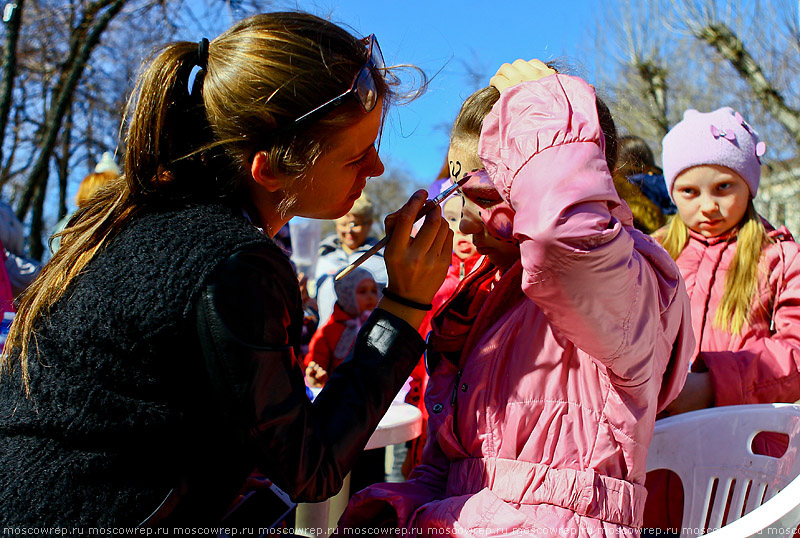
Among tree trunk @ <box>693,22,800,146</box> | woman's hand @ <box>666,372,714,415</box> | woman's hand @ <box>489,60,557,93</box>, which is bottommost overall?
woman's hand @ <box>666,372,714,415</box>

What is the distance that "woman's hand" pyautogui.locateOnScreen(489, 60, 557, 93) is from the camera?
3.84 feet

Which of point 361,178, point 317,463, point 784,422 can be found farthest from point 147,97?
point 784,422

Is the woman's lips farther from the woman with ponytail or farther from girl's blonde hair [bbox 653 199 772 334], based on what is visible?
the woman with ponytail

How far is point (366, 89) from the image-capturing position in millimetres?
1224

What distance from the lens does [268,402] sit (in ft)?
3.26

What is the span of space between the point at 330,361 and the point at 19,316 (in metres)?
2.47

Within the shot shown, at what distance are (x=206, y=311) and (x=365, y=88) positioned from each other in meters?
0.53

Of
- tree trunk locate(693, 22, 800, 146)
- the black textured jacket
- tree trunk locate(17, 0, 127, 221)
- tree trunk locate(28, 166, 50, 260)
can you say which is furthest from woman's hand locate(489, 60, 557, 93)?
tree trunk locate(28, 166, 50, 260)

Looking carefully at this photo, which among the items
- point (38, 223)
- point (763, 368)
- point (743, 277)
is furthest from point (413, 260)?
point (38, 223)

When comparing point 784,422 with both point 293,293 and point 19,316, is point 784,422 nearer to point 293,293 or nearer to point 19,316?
point 293,293

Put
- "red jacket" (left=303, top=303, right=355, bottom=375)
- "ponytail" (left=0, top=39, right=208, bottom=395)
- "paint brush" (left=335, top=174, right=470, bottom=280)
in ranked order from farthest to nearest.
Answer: "red jacket" (left=303, top=303, right=355, bottom=375)
"paint brush" (left=335, top=174, right=470, bottom=280)
"ponytail" (left=0, top=39, right=208, bottom=395)

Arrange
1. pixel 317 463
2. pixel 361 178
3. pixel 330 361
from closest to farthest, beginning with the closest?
pixel 317 463
pixel 361 178
pixel 330 361

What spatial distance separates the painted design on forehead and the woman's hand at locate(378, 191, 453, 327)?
0.11 metres

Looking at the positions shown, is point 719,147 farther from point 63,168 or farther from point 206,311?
point 63,168
